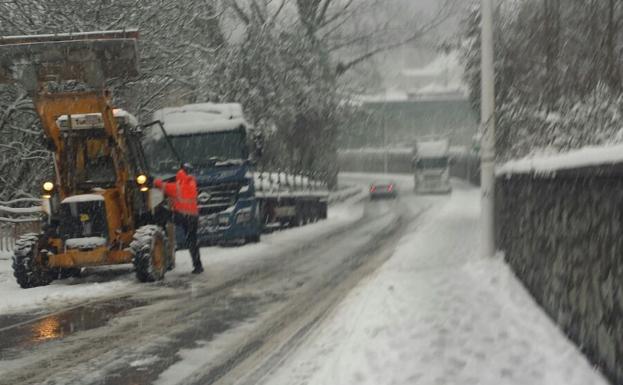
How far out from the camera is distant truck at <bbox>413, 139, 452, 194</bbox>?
49.9m

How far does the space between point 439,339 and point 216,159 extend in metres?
12.1

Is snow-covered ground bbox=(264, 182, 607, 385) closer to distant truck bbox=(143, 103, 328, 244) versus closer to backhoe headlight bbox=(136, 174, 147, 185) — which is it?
backhoe headlight bbox=(136, 174, 147, 185)

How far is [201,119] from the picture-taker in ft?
61.9

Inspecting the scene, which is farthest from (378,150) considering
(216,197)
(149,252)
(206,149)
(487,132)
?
(149,252)

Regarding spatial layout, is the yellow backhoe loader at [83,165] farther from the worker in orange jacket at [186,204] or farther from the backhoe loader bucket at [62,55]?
the worker in orange jacket at [186,204]

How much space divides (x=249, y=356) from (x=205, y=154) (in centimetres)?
1174

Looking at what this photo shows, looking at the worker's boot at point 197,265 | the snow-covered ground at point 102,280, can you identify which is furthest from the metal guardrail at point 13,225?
the worker's boot at point 197,265

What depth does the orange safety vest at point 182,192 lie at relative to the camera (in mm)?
13484

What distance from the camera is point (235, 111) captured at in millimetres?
19234

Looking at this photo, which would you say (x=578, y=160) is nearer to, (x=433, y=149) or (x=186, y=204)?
(x=186, y=204)

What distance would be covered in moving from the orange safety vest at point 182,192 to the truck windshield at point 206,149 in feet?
15.7

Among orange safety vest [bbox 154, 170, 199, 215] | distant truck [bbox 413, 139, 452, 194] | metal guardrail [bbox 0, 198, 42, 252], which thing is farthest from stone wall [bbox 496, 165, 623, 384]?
distant truck [bbox 413, 139, 452, 194]

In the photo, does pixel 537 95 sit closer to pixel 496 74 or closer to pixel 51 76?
pixel 496 74

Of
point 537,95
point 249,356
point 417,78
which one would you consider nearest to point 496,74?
point 537,95
